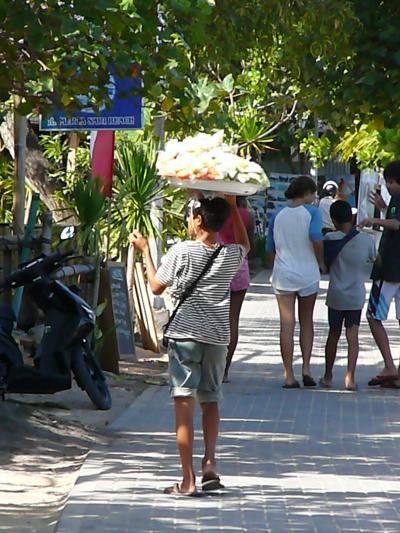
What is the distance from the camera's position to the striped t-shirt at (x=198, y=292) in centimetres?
759

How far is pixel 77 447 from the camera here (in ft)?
31.2

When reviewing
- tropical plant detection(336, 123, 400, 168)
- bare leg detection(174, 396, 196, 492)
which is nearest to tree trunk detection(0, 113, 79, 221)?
tropical plant detection(336, 123, 400, 168)

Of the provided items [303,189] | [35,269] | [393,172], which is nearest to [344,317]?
[303,189]

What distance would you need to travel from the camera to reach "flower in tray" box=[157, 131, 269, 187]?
25.3 feet

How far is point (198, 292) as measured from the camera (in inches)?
300

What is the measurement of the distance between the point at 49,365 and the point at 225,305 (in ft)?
9.13

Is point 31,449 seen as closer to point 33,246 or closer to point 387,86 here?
point 33,246

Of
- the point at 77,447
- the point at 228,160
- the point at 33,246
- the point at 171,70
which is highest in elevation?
the point at 171,70

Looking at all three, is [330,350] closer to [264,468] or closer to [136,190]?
[136,190]

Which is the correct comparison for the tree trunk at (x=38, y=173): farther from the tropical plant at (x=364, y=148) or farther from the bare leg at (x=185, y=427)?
the bare leg at (x=185, y=427)

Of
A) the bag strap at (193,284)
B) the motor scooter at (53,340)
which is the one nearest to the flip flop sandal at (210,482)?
the bag strap at (193,284)

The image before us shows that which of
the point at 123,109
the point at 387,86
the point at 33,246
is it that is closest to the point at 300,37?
the point at 387,86

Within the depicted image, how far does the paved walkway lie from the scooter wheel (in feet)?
0.72

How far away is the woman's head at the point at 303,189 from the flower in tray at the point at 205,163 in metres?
4.29
